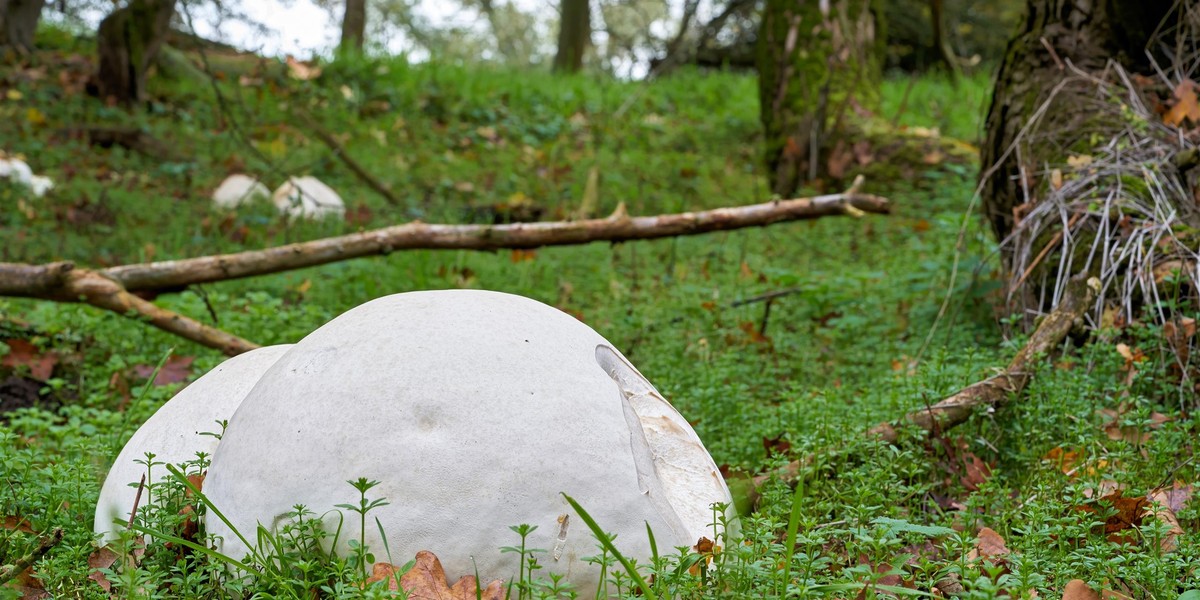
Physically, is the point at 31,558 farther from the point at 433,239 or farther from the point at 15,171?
the point at 15,171

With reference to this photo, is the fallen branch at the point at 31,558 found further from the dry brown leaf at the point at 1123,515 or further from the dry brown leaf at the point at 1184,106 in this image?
the dry brown leaf at the point at 1184,106

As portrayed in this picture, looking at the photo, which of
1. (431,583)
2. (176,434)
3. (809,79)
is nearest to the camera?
(431,583)

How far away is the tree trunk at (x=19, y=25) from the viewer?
10883 mm

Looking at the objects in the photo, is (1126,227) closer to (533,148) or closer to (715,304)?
(715,304)

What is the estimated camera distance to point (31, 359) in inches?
167

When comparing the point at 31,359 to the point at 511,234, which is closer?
the point at 31,359

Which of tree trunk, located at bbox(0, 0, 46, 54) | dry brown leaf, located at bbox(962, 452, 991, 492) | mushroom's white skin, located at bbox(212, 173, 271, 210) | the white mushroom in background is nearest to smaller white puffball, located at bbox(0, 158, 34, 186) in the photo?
the white mushroom in background

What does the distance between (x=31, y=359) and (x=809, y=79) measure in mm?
6471

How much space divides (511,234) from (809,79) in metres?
4.60

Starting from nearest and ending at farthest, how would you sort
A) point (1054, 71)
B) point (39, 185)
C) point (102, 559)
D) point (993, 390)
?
point (102, 559) → point (993, 390) → point (1054, 71) → point (39, 185)

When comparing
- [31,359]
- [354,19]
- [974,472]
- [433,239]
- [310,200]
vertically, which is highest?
[354,19]

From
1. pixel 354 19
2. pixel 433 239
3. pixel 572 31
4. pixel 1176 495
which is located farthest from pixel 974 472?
pixel 354 19

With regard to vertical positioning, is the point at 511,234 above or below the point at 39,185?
below

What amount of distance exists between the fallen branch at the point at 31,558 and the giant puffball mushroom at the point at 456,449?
426 mm
